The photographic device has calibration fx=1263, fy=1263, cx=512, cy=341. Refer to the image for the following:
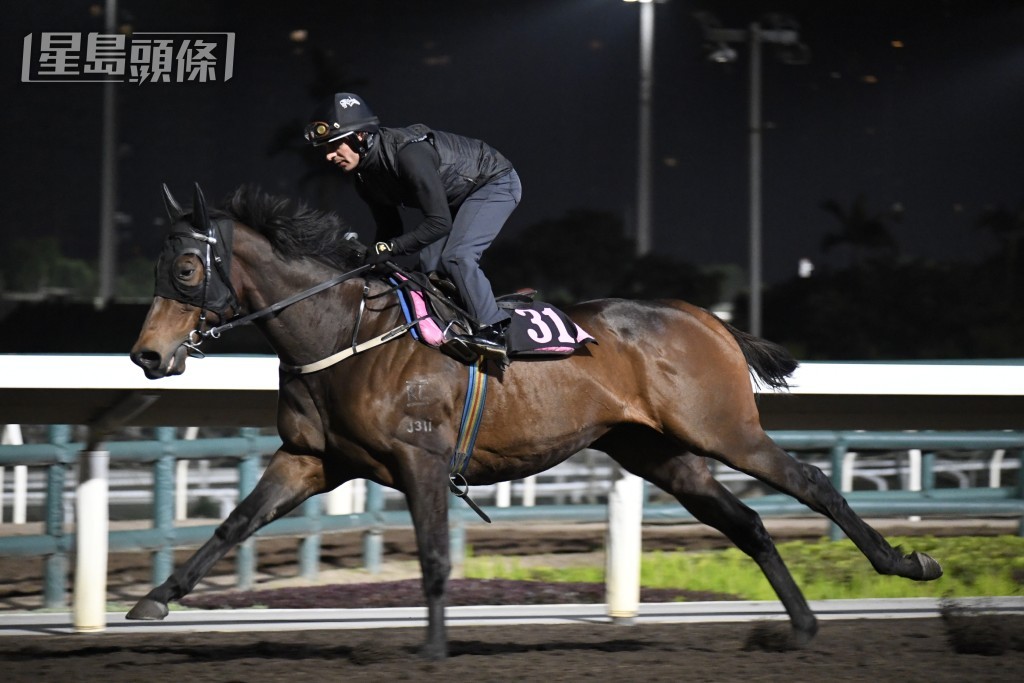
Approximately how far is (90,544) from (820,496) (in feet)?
9.08

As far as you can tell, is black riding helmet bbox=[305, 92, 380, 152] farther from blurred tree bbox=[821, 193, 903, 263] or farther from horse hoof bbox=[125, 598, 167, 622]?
blurred tree bbox=[821, 193, 903, 263]

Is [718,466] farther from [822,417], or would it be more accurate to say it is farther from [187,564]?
[187,564]

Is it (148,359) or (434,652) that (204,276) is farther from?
(434,652)

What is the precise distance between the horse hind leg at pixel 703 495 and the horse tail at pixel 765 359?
1.40 ft

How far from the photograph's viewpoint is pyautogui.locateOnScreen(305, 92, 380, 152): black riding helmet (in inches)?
163

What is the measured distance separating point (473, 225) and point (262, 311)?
79 centimetres

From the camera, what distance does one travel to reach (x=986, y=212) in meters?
15.1

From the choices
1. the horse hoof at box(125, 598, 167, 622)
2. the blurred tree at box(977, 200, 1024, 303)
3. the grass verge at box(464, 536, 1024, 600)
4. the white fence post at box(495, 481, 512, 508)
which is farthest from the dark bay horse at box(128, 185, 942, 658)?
the blurred tree at box(977, 200, 1024, 303)

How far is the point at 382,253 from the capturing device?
171 inches

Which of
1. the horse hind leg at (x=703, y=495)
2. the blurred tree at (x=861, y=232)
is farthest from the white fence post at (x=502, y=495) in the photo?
the blurred tree at (x=861, y=232)

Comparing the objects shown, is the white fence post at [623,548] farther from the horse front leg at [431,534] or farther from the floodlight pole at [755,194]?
the floodlight pole at [755,194]

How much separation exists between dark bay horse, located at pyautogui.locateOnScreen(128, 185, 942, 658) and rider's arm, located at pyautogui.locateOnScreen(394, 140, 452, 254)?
280 mm

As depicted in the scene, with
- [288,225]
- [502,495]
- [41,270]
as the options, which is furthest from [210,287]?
[41,270]

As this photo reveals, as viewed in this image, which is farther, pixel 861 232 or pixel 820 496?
pixel 861 232
